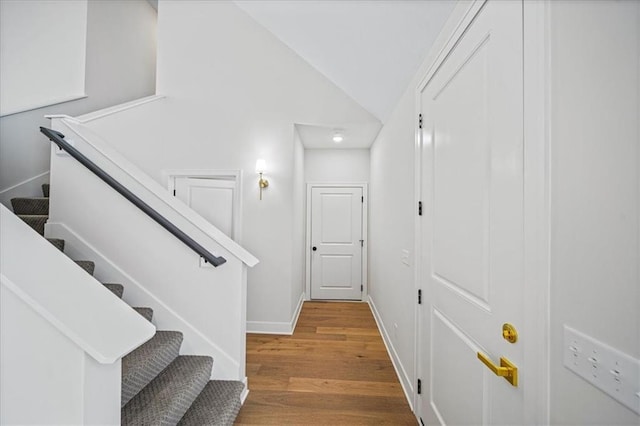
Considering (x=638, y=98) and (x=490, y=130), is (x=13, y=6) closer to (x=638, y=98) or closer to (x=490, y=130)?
(x=490, y=130)

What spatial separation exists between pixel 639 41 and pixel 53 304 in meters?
1.58

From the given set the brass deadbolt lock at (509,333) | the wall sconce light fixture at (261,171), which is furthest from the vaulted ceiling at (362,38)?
the brass deadbolt lock at (509,333)

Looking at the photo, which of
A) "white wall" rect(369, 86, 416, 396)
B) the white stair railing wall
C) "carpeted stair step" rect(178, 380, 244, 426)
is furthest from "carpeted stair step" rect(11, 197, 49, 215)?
"white wall" rect(369, 86, 416, 396)

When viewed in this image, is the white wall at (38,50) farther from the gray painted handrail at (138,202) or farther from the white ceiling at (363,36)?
the white ceiling at (363,36)

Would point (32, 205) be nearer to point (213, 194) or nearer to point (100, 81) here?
point (213, 194)

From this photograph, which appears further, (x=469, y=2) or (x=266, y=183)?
(x=266, y=183)

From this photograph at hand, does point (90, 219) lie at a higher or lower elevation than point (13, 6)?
lower

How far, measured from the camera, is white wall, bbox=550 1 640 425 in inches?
22.8

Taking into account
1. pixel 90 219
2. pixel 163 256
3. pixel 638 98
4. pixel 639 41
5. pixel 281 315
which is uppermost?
pixel 639 41

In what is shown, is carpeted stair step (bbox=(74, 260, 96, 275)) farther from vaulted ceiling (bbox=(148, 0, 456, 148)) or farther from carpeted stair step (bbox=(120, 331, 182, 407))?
vaulted ceiling (bbox=(148, 0, 456, 148))

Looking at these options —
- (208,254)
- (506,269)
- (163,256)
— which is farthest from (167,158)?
(506,269)

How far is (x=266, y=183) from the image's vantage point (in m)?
3.23

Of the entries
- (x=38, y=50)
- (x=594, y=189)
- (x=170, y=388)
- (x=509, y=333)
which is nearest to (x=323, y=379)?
(x=170, y=388)

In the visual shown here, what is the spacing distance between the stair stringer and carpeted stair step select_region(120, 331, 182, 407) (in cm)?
8
